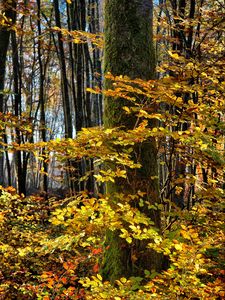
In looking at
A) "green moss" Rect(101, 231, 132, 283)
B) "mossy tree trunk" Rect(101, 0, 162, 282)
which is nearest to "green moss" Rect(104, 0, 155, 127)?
"mossy tree trunk" Rect(101, 0, 162, 282)

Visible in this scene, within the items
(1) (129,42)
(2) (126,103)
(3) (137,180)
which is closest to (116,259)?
(3) (137,180)

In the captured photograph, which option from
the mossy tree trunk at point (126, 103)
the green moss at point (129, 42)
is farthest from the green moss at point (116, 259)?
the green moss at point (129, 42)

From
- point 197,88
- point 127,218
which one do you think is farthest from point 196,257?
point 197,88

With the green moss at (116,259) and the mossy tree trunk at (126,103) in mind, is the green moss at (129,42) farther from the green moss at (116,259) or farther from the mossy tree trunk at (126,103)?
the green moss at (116,259)

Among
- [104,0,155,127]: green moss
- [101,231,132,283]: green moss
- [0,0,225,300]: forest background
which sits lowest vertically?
[101,231,132,283]: green moss

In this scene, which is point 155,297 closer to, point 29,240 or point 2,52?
point 29,240

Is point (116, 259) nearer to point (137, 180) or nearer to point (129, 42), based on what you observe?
point (137, 180)

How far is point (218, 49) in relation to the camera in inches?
270

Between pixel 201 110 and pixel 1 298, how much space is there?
Answer: 3.62 meters

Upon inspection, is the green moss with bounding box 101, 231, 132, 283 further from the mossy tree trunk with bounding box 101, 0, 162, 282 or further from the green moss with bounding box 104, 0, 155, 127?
the green moss with bounding box 104, 0, 155, 127

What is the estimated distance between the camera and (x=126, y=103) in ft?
11.4

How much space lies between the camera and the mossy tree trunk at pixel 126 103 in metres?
3.29

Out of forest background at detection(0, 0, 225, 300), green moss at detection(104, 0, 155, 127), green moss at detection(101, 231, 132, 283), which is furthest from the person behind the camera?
green moss at detection(104, 0, 155, 127)

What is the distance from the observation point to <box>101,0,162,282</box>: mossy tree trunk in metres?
3.29
